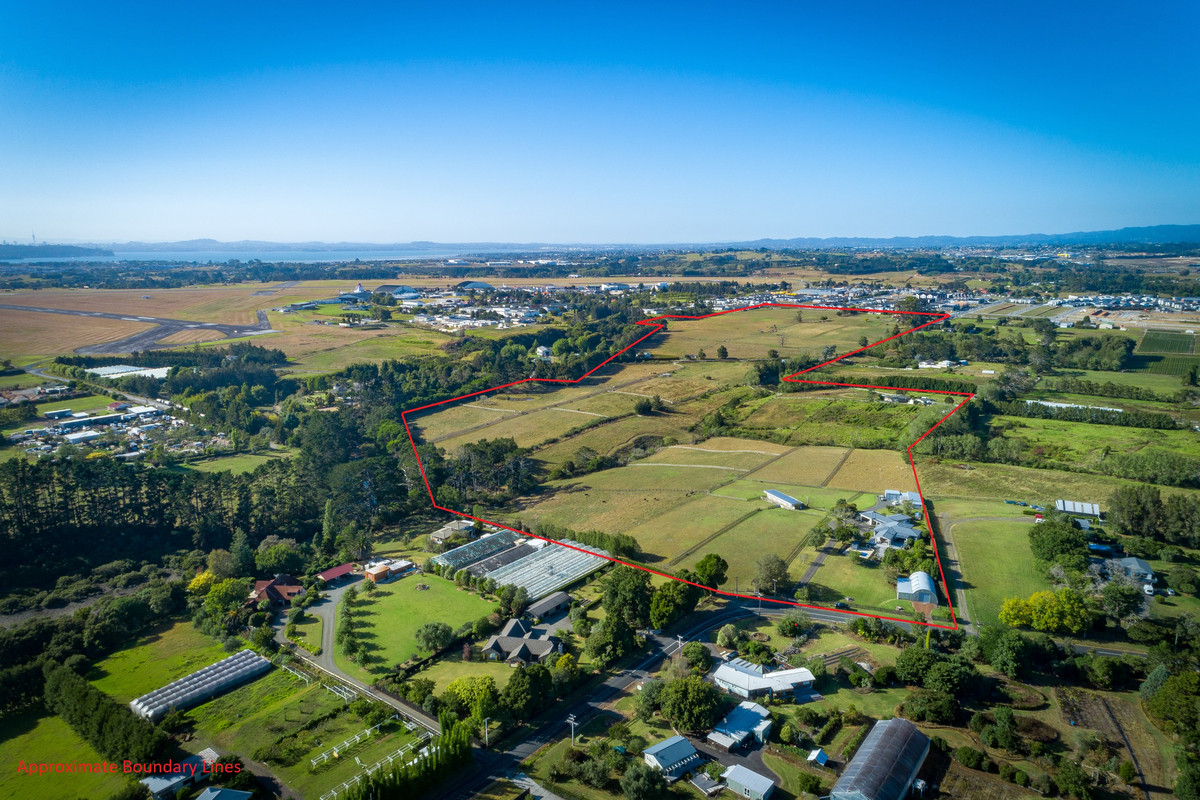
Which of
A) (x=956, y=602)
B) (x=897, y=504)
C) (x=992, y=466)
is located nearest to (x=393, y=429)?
(x=897, y=504)

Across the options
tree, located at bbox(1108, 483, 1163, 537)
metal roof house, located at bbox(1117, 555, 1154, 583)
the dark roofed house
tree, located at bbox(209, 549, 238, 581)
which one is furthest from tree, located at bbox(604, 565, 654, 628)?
tree, located at bbox(1108, 483, 1163, 537)

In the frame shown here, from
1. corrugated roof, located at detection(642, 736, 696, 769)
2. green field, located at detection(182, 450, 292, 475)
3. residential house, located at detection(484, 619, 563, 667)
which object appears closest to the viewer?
corrugated roof, located at detection(642, 736, 696, 769)

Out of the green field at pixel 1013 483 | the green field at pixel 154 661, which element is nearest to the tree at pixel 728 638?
the green field at pixel 154 661

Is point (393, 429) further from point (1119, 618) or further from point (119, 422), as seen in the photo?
point (1119, 618)

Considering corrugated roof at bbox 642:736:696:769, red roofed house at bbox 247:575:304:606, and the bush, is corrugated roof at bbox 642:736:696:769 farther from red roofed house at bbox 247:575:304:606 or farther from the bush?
red roofed house at bbox 247:575:304:606

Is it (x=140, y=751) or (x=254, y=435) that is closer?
(x=140, y=751)
